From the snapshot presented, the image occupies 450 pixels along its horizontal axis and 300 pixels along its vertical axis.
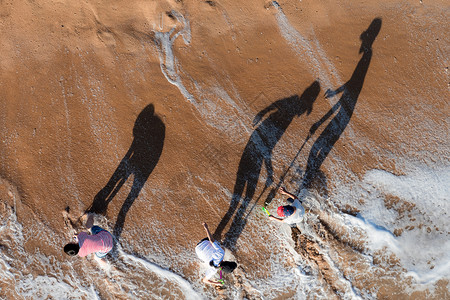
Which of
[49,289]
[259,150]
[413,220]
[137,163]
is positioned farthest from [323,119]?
[49,289]

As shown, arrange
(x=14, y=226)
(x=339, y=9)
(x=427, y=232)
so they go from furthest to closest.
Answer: (x=339, y=9) → (x=427, y=232) → (x=14, y=226)

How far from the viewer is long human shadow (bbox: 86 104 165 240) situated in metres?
6.48

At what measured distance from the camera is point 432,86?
282 inches

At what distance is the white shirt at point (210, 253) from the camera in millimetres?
5938

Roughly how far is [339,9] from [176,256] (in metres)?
7.13

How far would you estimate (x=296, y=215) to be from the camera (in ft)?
20.3

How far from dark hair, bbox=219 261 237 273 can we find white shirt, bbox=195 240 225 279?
13 cm

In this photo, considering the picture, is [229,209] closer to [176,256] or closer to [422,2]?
[176,256]

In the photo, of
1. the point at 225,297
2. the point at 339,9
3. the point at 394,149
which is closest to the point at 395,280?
the point at 394,149

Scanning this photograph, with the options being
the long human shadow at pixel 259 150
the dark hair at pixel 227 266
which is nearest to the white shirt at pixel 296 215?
the long human shadow at pixel 259 150

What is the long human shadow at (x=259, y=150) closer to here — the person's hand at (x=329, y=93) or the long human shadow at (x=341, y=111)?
the person's hand at (x=329, y=93)

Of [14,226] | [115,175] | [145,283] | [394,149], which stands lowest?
[14,226]

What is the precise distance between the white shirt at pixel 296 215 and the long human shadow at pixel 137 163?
3179mm

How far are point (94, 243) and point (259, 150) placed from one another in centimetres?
398
